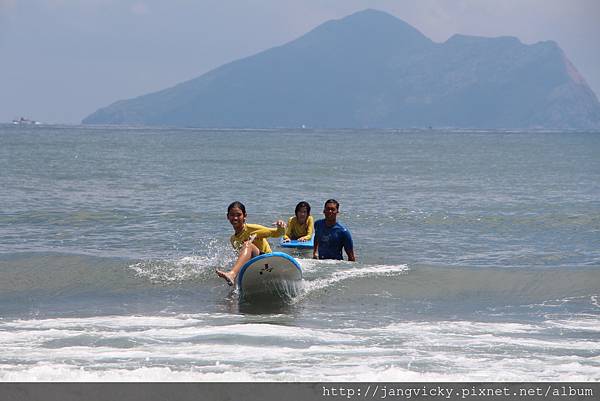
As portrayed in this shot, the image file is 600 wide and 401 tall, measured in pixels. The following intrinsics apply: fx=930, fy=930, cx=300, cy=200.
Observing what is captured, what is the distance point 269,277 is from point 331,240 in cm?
302

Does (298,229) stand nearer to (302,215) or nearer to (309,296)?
(302,215)

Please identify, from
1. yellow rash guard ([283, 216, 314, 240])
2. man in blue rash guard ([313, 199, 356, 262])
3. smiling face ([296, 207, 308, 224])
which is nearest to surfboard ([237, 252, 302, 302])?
man in blue rash guard ([313, 199, 356, 262])

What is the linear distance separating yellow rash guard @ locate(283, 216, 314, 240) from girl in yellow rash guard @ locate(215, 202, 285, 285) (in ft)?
11.1

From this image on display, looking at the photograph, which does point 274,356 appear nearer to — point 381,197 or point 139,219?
point 139,219

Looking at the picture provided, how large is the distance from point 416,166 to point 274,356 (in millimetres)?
46678

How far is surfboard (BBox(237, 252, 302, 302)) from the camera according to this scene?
1243 cm

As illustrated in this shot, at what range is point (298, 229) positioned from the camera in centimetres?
1697

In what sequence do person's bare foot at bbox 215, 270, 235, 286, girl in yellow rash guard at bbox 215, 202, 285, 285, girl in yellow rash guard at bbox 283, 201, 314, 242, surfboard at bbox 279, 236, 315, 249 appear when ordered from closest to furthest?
person's bare foot at bbox 215, 270, 235, 286 → girl in yellow rash guard at bbox 215, 202, 285, 285 → girl in yellow rash guard at bbox 283, 201, 314, 242 → surfboard at bbox 279, 236, 315, 249

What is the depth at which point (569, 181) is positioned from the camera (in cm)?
4375

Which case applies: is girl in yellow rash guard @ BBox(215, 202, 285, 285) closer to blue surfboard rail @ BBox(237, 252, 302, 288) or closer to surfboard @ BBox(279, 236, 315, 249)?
blue surfboard rail @ BBox(237, 252, 302, 288)

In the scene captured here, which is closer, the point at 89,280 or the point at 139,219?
the point at 89,280

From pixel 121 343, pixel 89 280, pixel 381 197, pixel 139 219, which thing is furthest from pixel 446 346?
pixel 381 197

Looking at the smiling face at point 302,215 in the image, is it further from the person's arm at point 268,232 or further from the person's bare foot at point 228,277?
the person's bare foot at point 228,277

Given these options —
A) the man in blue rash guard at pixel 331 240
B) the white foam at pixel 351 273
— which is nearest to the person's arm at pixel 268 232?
the white foam at pixel 351 273
